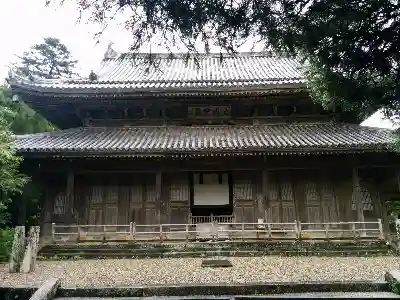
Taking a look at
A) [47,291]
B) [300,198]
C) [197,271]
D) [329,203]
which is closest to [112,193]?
[197,271]

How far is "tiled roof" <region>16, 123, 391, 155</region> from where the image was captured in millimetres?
14508

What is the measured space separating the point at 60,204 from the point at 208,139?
7174mm

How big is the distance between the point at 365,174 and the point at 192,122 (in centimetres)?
838

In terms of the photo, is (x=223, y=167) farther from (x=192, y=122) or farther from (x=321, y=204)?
(x=321, y=204)

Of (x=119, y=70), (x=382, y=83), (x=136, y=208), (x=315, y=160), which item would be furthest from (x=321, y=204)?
(x=119, y=70)

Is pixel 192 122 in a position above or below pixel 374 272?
above

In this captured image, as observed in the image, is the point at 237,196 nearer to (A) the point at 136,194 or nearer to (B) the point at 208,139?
(B) the point at 208,139

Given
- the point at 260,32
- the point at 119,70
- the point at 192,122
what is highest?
the point at 119,70

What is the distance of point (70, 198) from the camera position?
15.4 metres

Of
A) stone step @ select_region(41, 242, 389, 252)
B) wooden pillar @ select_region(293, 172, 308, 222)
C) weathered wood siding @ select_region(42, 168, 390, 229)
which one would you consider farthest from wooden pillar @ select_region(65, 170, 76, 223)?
wooden pillar @ select_region(293, 172, 308, 222)

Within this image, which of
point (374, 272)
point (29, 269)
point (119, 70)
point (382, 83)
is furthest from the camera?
point (119, 70)

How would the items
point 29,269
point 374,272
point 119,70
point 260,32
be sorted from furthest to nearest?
point 119,70
point 29,269
point 374,272
point 260,32

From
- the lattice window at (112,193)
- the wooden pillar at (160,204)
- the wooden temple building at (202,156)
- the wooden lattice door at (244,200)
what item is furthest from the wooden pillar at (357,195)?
the lattice window at (112,193)

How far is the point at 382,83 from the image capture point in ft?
21.6
